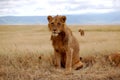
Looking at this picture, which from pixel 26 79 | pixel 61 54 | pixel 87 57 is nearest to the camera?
pixel 26 79

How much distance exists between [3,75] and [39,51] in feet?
6.89

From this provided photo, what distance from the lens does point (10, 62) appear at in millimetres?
11477

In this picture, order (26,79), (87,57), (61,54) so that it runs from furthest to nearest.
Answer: (87,57)
(61,54)
(26,79)

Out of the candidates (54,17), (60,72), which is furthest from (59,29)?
(60,72)

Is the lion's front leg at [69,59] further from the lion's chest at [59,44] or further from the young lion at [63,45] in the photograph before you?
the lion's chest at [59,44]

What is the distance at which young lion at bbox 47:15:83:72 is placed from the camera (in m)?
10.3

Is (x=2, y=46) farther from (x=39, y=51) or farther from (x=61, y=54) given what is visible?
(x=61, y=54)

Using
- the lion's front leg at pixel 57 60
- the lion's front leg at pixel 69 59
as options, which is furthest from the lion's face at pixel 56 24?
the lion's front leg at pixel 57 60

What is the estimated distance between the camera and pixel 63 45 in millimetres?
10727

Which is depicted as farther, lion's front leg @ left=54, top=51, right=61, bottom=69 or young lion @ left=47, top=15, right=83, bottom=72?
lion's front leg @ left=54, top=51, right=61, bottom=69

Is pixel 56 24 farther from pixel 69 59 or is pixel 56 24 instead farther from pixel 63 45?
pixel 69 59

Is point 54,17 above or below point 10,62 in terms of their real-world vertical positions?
above

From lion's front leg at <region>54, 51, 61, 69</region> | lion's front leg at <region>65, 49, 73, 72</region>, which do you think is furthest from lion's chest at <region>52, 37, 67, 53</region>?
lion's front leg at <region>54, 51, 61, 69</region>

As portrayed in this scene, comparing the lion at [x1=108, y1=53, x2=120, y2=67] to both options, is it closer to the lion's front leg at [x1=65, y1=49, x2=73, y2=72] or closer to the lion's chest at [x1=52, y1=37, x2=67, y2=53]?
the lion's front leg at [x1=65, y1=49, x2=73, y2=72]
